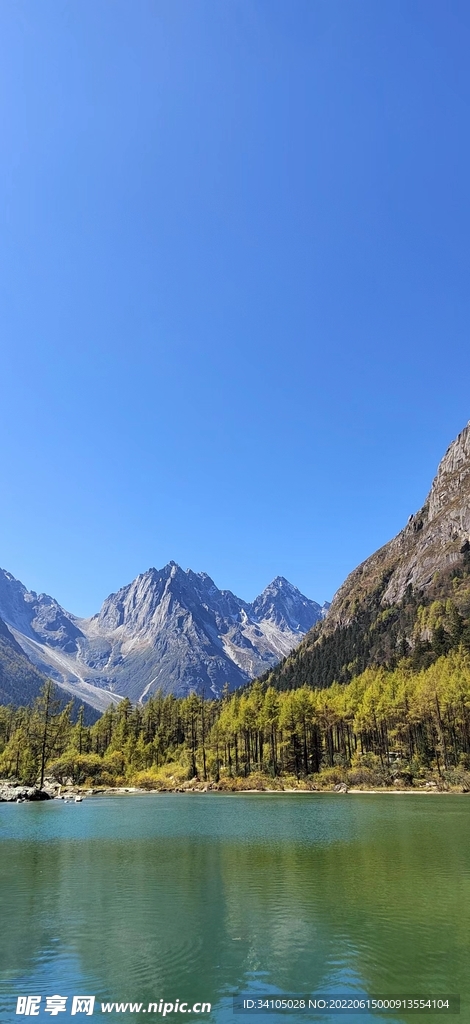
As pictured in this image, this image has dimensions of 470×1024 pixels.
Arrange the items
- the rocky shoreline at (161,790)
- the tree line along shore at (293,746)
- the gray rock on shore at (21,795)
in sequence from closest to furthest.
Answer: the gray rock on shore at (21,795) → the rocky shoreline at (161,790) → the tree line along shore at (293,746)

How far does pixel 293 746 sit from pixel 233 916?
97.6m

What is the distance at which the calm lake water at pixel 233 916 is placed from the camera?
14266mm

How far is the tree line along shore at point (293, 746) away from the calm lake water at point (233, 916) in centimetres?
5822

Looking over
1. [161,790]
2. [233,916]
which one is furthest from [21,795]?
[233,916]

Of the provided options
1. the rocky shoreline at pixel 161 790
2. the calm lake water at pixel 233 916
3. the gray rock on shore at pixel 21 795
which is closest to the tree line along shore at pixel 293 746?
the rocky shoreline at pixel 161 790

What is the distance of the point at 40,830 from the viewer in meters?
45.7

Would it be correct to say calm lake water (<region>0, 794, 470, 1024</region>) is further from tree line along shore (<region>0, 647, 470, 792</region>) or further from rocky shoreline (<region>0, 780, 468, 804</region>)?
tree line along shore (<region>0, 647, 470, 792</region>)

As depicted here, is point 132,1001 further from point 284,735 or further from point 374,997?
point 284,735

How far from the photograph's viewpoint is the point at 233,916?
64.7 ft

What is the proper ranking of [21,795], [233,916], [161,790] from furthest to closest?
[161,790], [21,795], [233,916]

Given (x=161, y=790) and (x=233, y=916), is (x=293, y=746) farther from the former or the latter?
(x=233, y=916)

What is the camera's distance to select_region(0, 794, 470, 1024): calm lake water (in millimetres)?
14266

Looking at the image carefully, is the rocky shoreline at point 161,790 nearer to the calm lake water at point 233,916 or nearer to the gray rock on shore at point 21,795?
the gray rock on shore at point 21,795

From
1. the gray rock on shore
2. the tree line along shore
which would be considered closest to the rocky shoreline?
the gray rock on shore
